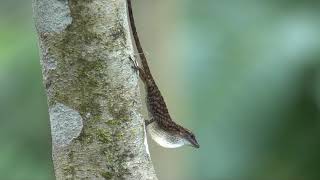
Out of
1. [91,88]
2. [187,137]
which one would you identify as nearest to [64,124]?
[91,88]

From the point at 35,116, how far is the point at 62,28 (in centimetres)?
274

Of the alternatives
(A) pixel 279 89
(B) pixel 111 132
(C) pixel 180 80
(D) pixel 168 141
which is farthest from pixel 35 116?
(B) pixel 111 132

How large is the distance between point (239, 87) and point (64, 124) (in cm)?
228

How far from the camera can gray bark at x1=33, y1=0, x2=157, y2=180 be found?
4.20 ft

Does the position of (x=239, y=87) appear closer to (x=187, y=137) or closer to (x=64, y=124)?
(x=187, y=137)

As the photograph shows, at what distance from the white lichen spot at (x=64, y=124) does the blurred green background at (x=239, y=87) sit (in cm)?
185

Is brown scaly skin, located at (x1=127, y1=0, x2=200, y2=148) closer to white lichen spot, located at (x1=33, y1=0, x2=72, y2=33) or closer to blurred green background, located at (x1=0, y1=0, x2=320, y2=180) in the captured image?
white lichen spot, located at (x1=33, y1=0, x2=72, y2=33)

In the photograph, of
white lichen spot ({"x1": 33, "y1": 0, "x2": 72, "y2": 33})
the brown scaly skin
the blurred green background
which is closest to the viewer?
white lichen spot ({"x1": 33, "y1": 0, "x2": 72, "y2": 33})

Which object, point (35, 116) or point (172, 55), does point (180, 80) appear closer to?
point (172, 55)

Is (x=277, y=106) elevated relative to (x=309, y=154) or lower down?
elevated

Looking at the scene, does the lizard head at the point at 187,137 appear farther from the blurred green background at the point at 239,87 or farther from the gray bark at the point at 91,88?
the blurred green background at the point at 239,87

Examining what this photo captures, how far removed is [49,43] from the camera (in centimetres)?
130

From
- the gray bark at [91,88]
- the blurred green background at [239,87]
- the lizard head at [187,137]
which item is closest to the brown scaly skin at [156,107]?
the lizard head at [187,137]

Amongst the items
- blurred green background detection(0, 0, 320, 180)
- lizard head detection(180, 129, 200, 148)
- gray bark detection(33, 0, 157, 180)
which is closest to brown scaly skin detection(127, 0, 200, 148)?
lizard head detection(180, 129, 200, 148)
